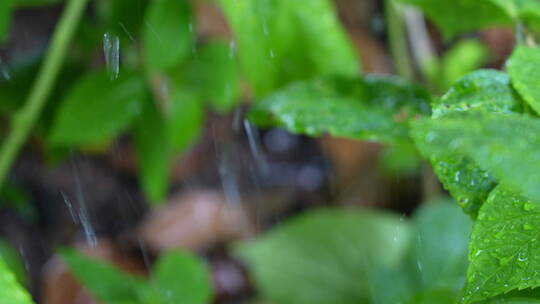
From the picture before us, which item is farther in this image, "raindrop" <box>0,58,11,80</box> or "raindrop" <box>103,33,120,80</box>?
"raindrop" <box>0,58,11,80</box>

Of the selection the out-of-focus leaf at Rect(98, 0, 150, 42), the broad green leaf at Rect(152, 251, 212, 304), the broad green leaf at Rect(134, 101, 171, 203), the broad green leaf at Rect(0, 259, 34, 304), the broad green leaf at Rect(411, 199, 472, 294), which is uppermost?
the out-of-focus leaf at Rect(98, 0, 150, 42)

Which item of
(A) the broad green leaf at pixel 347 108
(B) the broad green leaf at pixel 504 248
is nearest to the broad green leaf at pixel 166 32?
(A) the broad green leaf at pixel 347 108

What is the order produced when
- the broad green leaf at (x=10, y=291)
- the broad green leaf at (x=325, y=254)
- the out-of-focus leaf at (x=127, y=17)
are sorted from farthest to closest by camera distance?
the broad green leaf at (x=325, y=254)
the out-of-focus leaf at (x=127, y=17)
the broad green leaf at (x=10, y=291)

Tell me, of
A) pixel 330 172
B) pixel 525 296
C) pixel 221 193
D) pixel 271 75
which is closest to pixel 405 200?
pixel 330 172

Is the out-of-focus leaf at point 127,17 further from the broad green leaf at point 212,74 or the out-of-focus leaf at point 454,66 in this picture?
the out-of-focus leaf at point 454,66

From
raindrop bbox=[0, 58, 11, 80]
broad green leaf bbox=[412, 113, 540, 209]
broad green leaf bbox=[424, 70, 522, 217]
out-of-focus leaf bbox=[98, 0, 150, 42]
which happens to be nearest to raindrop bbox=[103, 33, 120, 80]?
out-of-focus leaf bbox=[98, 0, 150, 42]

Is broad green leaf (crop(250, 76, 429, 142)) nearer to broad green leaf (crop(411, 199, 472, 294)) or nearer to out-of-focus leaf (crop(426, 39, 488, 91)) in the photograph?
broad green leaf (crop(411, 199, 472, 294))

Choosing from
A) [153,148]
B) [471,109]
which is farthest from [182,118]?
[471,109]
